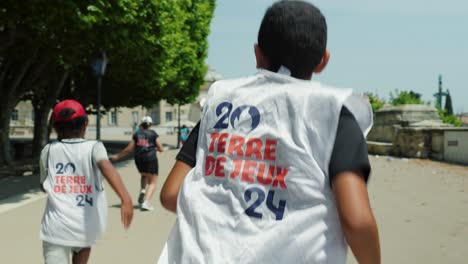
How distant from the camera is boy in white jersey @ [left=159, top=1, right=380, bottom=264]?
1.41 meters

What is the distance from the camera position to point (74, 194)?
3.66 metres

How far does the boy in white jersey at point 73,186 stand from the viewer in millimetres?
3559

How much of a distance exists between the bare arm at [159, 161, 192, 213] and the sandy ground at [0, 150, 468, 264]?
4095 millimetres

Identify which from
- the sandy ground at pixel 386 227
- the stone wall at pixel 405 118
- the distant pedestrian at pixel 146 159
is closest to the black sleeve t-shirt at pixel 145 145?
the distant pedestrian at pixel 146 159

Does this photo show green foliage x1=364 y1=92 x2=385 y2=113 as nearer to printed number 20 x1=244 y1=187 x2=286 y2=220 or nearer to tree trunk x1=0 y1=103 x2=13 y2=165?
tree trunk x1=0 y1=103 x2=13 y2=165

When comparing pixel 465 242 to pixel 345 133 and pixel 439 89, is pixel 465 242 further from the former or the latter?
pixel 439 89

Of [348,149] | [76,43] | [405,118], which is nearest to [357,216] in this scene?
[348,149]

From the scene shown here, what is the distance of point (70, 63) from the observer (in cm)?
1442

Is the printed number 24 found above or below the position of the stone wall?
below

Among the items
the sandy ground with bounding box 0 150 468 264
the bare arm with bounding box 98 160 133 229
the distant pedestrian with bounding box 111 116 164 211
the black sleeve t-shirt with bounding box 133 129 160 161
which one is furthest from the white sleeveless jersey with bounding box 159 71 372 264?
the black sleeve t-shirt with bounding box 133 129 160 161

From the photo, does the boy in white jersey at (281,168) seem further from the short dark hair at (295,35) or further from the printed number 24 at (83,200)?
the printed number 24 at (83,200)

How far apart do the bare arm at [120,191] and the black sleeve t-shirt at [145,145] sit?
5755 mm

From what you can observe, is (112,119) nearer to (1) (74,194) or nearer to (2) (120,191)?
(1) (74,194)

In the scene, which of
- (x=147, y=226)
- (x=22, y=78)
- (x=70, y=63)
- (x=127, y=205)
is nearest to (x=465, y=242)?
(x=147, y=226)
